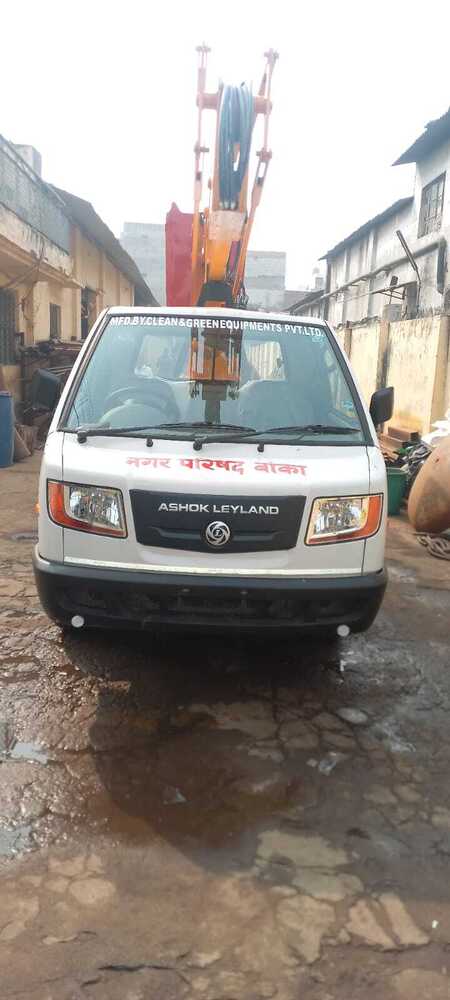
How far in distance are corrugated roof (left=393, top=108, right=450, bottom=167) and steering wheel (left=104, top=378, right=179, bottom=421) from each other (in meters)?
15.7

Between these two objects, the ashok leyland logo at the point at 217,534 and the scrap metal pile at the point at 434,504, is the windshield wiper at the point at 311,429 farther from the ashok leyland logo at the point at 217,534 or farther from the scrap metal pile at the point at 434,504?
the scrap metal pile at the point at 434,504

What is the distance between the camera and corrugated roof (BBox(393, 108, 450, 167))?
1653cm

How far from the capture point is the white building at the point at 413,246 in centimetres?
1759

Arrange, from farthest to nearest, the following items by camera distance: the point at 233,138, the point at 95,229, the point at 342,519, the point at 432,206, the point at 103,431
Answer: the point at 432,206 < the point at 95,229 < the point at 233,138 < the point at 103,431 < the point at 342,519

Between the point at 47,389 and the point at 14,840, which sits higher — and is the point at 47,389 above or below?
above

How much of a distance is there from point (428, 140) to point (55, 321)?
1080 centimetres

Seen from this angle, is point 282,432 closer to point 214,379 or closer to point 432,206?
point 214,379

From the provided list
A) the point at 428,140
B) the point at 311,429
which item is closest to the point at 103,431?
the point at 311,429

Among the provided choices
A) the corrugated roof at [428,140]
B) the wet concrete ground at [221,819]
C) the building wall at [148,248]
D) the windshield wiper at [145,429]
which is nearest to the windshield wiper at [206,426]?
the windshield wiper at [145,429]

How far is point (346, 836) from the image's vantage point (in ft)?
8.14

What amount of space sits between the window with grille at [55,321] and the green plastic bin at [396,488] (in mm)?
10278

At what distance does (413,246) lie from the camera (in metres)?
19.4

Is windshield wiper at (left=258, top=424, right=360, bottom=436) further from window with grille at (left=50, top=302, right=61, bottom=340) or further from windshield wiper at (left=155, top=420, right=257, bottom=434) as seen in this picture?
window with grille at (left=50, top=302, right=61, bottom=340)

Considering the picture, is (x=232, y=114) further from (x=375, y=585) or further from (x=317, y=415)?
(x=375, y=585)
